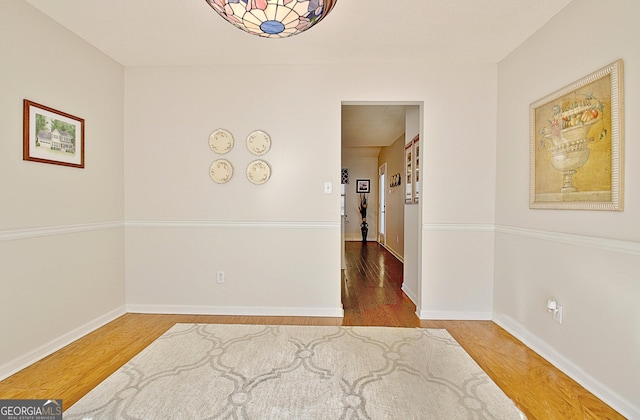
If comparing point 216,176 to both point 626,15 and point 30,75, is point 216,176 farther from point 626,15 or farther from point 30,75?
point 626,15

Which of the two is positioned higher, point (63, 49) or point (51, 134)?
point (63, 49)

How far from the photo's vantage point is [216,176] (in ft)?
9.57

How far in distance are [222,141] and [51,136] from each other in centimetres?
126

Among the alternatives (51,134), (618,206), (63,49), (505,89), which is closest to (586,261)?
(618,206)

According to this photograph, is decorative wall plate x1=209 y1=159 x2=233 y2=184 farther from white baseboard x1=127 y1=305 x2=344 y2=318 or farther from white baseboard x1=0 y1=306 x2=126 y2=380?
white baseboard x1=0 y1=306 x2=126 y2=380

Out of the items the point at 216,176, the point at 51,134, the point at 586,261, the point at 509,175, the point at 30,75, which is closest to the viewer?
the point at 586,261

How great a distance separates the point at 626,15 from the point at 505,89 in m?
1.10

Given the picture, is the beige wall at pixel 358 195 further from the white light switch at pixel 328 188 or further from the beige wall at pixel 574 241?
the beige wall at pixel 574 241

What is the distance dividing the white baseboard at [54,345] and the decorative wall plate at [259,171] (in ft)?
6.12

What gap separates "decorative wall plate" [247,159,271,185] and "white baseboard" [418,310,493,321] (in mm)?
2019

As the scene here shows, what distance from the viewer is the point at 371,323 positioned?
2738mm

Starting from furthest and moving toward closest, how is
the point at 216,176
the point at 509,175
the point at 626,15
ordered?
the point at 216,176 → the point at 509,175 → the point at 626,15

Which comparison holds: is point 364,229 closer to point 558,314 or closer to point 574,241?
point 558,314

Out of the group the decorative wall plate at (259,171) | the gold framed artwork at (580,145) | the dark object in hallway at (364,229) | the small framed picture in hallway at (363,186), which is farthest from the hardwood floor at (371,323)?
the small framed picture in hallway at (363,186)
